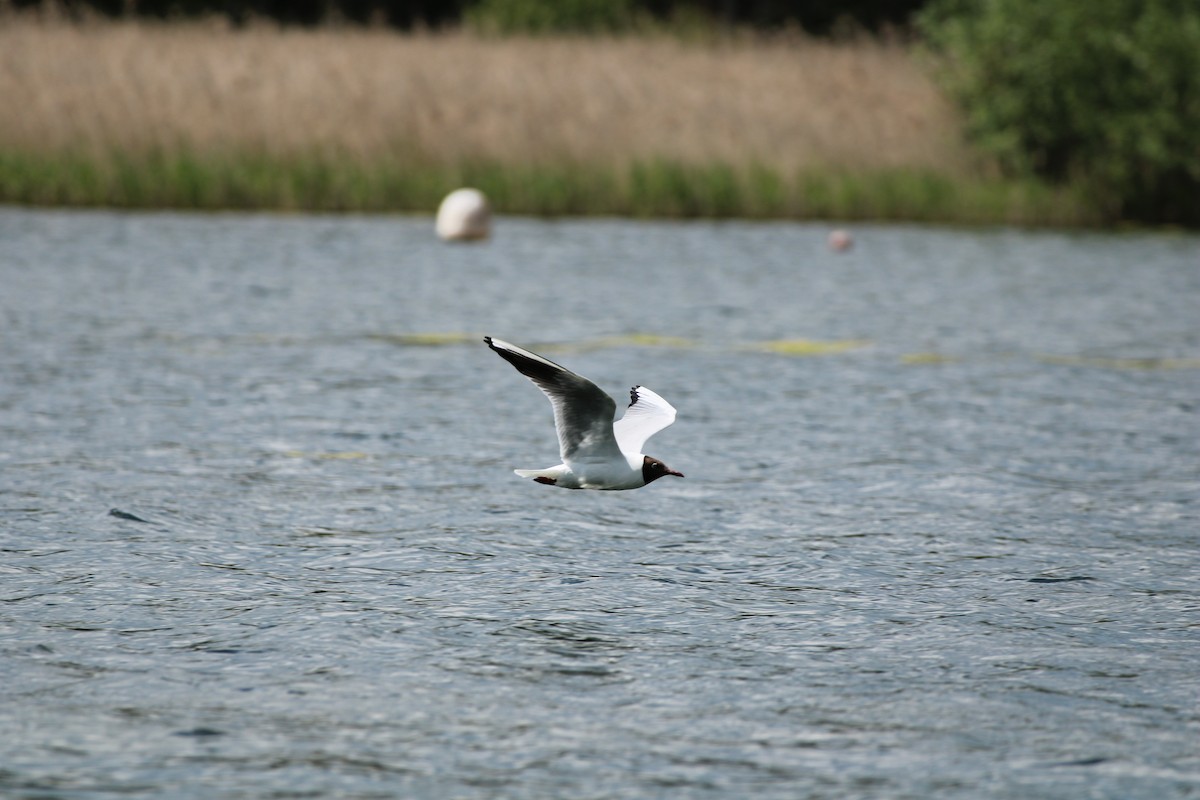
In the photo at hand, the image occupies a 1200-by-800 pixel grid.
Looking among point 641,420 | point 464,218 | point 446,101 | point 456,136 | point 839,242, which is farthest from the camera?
point 446,101

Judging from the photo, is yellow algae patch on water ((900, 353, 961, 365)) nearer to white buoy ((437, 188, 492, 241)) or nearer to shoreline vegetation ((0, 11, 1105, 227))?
white buoy ((437, 188, 492, 241))

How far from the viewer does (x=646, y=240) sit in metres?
19.3

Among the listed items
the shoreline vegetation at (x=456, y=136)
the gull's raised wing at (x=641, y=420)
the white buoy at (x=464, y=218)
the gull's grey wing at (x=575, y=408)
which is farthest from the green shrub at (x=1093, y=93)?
the gull's grey wing at (x=575, y=408)

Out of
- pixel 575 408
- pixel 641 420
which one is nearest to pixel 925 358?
pixel 641 420

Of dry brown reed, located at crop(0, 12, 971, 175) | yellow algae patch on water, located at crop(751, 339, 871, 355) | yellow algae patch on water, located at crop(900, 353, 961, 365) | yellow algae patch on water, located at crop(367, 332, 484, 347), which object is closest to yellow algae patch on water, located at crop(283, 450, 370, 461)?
yellow algae patch on water, located at crop(367, 332, 484, 347)

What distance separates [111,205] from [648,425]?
46.7 feet

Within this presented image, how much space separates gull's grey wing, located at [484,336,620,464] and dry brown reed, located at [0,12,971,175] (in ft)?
46.2

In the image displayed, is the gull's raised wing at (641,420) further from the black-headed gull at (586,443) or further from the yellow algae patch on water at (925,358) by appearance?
the yellow algae patch on water at (925,358)

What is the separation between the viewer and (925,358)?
12.1 metres

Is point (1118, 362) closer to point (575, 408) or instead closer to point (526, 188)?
point (575, 408)

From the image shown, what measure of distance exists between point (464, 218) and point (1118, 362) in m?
8.38

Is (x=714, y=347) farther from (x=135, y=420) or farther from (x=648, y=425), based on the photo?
(x=648, y=425)

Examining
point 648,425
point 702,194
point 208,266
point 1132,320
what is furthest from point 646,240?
point 648,425

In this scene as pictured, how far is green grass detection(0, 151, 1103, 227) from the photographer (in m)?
19.7
